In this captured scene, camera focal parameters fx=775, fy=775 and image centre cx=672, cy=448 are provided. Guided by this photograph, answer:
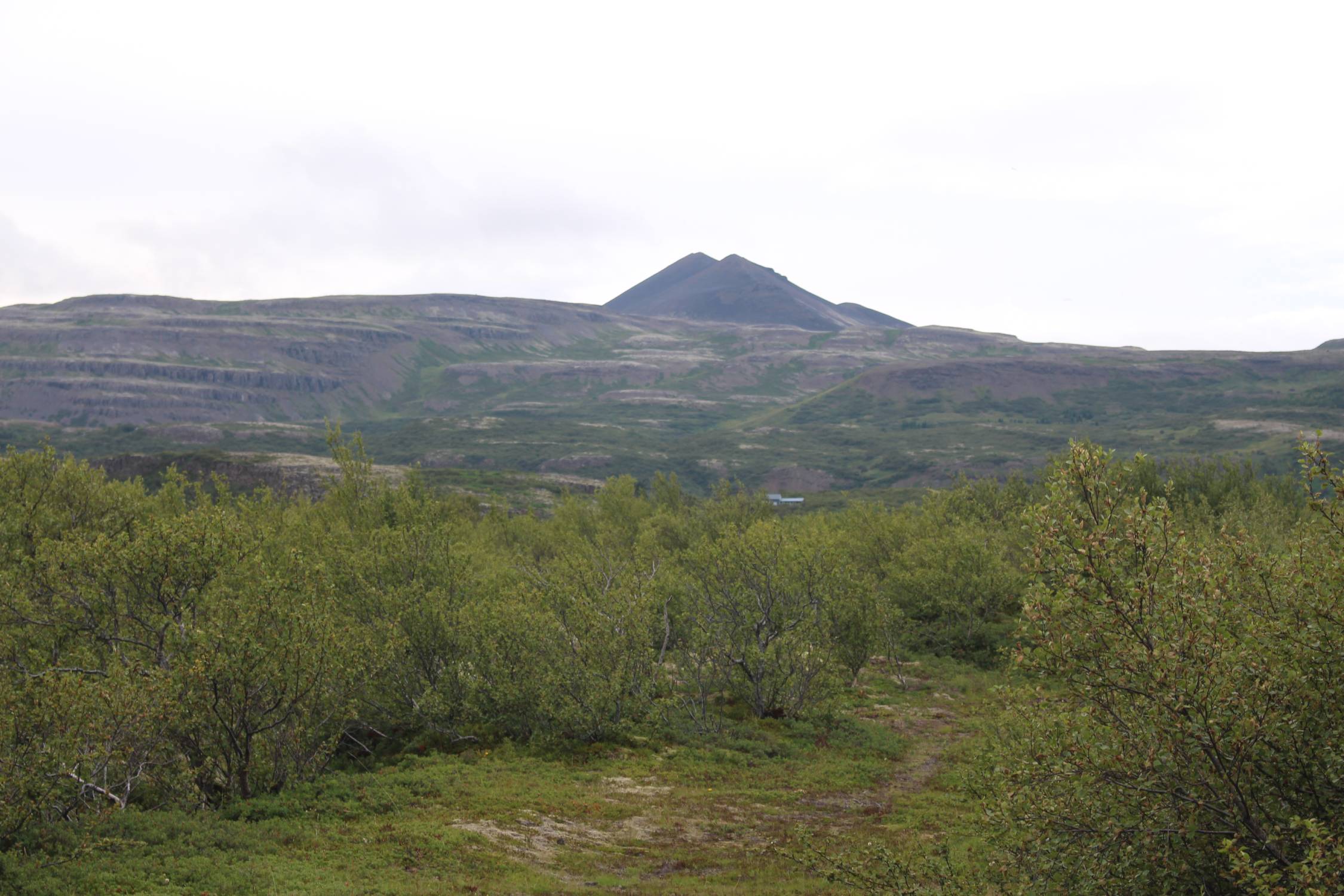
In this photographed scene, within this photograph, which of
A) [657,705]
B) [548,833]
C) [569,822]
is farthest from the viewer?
[657,705]

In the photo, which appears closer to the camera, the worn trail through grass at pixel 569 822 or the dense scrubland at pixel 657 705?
the dense scrubland at pixel 657 705

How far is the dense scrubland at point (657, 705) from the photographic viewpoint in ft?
35.2

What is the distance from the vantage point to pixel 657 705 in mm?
34781

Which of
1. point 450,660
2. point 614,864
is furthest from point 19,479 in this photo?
point 614,864

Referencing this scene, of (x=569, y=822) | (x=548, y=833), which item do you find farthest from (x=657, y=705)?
(x=548, y=833)

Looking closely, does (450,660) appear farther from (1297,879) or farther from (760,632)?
(1297,879)

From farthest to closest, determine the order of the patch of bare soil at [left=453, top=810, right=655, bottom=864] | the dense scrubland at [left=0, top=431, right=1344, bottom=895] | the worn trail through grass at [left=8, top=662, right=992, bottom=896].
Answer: the patch of bare soil at [left=453, top=810, right=655, bottom=864]
the worn trail through grass at [left=8, top=662, right=992, bottom=896]
the dense scrubland at [left=0, top=431, right=1344, bottom=895]

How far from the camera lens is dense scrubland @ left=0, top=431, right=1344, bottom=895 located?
1073 cm

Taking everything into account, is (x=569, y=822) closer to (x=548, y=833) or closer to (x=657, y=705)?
(x=548, y=833)

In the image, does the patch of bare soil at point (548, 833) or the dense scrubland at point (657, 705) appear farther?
the patch of bare soil at point (548, 833)

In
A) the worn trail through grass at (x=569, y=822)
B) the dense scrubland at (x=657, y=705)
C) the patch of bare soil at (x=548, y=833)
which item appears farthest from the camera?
the patch of bare soil at (x=548, y=833)

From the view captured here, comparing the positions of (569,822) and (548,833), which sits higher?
(548,833)

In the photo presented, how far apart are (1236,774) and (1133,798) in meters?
1.51

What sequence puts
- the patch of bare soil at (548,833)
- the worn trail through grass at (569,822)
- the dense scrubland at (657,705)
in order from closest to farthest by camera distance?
the dense scrubland at (657,705) → the worn trail through grass at (569,822) → the patch of bare soil at (548,833)
